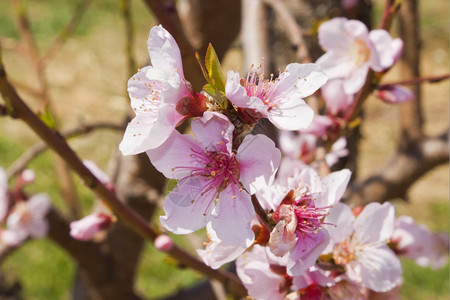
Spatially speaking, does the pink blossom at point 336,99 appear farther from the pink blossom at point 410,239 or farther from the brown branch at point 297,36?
the pink blossom at point 410,239

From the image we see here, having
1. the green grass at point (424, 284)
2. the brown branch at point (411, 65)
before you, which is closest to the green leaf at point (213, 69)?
the brown branch at point (411, 65)

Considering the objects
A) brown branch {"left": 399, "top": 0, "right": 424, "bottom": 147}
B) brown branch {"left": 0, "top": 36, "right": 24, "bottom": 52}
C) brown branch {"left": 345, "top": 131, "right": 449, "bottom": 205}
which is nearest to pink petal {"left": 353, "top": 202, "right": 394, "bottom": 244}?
brown branch {"left": 345, "top": 131, "right": 449, "bottom": 205}

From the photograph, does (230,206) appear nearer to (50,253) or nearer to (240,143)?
(240,143)

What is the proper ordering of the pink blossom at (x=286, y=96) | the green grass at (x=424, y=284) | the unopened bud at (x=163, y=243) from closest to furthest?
the pink blossom at (x=286, y=96) < the unopened bud at (x=163, y=243) < the green grass at (x=424, y=284)

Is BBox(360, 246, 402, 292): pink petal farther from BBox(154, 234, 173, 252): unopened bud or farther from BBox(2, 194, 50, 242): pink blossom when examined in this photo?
BBox(2, 194, 50, 242): pink blossom

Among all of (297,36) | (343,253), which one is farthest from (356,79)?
(343,253)

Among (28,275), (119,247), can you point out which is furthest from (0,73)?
(28,275)
